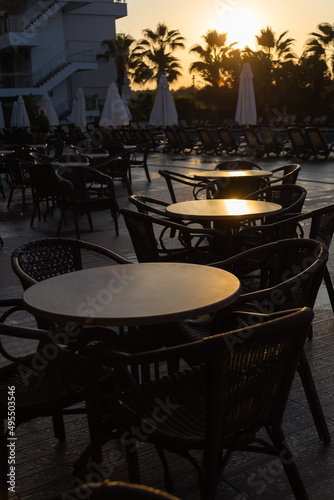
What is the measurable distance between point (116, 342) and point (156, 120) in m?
16.0

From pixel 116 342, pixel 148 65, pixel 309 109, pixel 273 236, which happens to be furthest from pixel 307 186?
pixel 148 65

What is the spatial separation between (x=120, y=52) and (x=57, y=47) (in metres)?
4.13

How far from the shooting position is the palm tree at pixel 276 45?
38938mm

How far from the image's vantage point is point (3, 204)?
11195mm

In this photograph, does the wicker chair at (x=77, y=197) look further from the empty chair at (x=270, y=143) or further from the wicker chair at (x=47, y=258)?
the empty chair at (x=270, y=143)

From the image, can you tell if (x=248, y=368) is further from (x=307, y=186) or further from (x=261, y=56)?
(x=261, y=56)

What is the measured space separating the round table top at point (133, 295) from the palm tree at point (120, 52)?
41.4 m

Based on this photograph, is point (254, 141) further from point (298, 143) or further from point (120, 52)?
point (120, 52)

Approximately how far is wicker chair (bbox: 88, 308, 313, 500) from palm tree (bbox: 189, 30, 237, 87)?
41.3m

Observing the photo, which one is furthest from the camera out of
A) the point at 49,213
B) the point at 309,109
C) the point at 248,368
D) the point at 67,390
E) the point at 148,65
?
the point at 148,65

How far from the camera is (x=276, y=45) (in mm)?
39406

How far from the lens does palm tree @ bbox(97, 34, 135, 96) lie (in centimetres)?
4303

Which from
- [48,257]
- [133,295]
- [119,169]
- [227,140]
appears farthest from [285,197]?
[227,140]

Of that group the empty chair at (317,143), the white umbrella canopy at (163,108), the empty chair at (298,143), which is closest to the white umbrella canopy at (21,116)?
the white umbrella canopy at (163,108)
